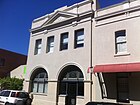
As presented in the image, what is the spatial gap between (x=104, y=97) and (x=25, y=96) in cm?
698

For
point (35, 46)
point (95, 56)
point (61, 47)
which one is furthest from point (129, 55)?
point (35, 46)

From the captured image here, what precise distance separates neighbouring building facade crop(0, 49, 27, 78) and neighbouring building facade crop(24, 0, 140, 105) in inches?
578

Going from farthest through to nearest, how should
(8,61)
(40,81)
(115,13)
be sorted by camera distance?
(8,61) → (40,81) → (115,13)

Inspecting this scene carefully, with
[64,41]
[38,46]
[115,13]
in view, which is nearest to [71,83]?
[64,41]

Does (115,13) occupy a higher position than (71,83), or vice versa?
(115,13)

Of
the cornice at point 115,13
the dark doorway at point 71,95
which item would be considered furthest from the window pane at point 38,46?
the cornice at point 115,13

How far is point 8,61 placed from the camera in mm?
34875

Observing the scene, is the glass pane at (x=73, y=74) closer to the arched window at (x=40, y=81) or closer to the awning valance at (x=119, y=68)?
the arched window at (x=40, y=81)

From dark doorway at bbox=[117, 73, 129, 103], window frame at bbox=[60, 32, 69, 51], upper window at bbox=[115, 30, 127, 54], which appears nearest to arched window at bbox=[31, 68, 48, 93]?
window frame at bbox=[60, 32, 69, 51]

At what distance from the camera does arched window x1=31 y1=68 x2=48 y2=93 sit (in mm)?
18844

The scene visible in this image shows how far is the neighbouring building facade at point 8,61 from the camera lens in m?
33.3

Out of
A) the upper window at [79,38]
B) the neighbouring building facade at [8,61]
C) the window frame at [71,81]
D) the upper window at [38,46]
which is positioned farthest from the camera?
the neighbouring building facade at [8,61]

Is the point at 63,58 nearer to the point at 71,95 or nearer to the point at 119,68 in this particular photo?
the point at 71,95

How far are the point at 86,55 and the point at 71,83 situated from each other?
311cm
